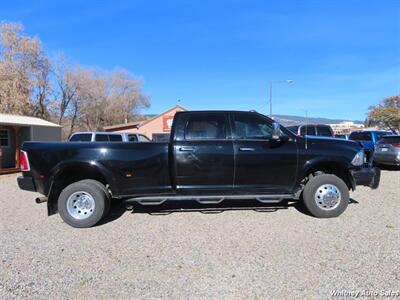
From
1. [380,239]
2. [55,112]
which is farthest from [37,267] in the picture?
[55,112]

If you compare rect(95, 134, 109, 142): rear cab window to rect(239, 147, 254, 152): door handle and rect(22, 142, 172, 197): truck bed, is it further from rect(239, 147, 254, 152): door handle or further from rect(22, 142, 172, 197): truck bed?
rect(239, 147, 254, 152): door handle

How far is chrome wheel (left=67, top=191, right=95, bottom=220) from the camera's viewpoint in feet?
19.6

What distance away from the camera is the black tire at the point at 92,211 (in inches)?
234

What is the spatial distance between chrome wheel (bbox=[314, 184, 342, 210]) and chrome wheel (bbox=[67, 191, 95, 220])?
4082 millimetres

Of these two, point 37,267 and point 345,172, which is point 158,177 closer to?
point 37,267

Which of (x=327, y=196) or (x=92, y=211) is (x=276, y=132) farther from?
(x=92, y=211)

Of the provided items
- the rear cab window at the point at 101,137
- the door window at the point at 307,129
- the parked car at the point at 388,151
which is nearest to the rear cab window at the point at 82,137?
the rear cab window at the point at 101,137

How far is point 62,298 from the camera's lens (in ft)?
11.3

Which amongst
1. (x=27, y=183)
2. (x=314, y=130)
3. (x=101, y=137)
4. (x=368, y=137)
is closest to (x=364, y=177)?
(x=27, y=183)

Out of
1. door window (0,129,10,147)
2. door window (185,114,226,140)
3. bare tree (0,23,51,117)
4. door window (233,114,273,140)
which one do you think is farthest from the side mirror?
bare tree (0,23,51,117)

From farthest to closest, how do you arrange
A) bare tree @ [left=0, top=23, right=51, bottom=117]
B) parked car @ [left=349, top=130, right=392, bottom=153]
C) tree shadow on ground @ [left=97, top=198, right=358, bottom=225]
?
bare tree @ [left=0, top=23, right=51, bottom=117]
parked car @ [left=349, top=130, right=392, bottom=153]
tree shadow on ground @ [left=97, top=198, right=358, bottom=225]

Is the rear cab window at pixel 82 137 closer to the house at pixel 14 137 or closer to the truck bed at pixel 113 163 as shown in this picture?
the house at pixel 14 137

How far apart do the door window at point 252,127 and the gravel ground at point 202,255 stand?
5.06 feet

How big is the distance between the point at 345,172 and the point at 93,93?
4671 cm
